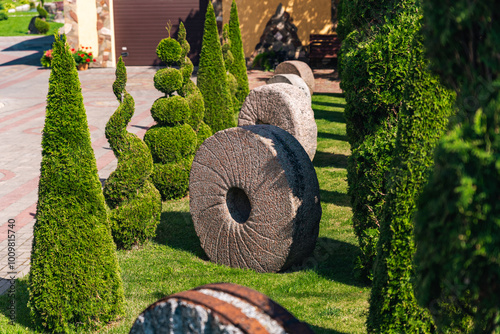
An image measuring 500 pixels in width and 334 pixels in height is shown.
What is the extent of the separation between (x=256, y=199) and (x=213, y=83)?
236 inches

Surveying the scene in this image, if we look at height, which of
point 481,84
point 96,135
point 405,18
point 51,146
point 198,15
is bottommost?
point 96,135

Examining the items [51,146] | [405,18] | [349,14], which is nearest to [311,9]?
[349,14]

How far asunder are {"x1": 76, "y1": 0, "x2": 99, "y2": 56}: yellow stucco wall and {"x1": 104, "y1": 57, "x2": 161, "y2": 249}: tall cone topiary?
1815 cm

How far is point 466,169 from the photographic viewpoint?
1.90m

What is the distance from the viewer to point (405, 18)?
622 centimetres

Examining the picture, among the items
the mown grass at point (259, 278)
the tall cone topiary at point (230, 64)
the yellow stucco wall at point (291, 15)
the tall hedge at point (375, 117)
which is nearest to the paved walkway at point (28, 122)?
the mown grass at point (259, 278)

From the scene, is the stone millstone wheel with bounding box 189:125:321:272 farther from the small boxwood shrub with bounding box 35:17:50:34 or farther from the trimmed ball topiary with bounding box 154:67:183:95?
the small boxwood shrub with bounding box 35:17:50:34

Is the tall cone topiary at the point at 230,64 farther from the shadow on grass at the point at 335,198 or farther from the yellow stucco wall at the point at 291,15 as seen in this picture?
the yellow stucco wall at the point at 291,15

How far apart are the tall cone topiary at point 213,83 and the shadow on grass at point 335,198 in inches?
131

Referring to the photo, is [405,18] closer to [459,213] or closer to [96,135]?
[459,213]

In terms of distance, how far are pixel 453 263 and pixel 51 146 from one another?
158 inches

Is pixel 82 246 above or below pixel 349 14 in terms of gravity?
below

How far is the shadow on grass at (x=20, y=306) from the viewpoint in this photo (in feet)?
17.3

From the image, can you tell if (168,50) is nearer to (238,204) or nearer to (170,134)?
(170,134)
